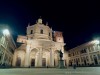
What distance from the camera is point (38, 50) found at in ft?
112

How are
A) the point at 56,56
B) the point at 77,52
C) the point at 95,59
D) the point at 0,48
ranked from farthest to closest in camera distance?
the point at 77,52 < the point at 56,56 < the point at 95,59 < the point at 0,48

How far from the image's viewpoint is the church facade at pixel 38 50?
3356 cm

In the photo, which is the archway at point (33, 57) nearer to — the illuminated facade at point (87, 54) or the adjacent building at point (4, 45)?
the adjacent building at point (4, 45)

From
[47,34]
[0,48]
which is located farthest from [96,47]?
[0,48]

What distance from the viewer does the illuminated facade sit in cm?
3334

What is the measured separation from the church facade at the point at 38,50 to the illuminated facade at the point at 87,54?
5375 millimetres

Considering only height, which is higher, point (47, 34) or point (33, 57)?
point (47, 34)

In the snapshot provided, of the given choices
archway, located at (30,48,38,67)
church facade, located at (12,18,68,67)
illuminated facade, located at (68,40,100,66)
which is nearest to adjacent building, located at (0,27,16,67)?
church facade, located at (12,18,68,67)

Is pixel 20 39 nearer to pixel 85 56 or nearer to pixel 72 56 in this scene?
pixel 72 56

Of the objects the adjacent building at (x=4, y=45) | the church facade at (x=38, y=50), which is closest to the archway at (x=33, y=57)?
the church facade at (x=38, y=50)

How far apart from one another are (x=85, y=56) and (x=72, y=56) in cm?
885

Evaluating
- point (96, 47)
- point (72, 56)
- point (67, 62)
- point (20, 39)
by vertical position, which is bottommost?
point (67, 62)

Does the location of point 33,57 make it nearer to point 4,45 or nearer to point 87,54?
point 4,45

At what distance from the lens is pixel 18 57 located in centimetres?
3781
